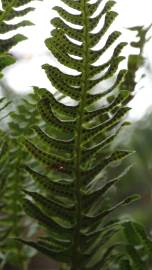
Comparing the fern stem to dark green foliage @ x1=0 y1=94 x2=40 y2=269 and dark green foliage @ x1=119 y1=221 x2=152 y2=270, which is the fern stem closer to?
dark green foliage @ x1=119 y1=221 x2=152 y2=270

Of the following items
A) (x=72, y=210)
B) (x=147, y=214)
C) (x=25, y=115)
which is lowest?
(x=147, y=214)

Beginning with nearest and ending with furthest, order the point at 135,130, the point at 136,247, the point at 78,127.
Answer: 1. the point at 78,127
2. the point at 136,247
3. the point at 135,130

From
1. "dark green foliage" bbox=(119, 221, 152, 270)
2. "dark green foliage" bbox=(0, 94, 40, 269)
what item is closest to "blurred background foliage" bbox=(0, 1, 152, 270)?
"dark green foliage" bbox=(0, 94, 40, 269)

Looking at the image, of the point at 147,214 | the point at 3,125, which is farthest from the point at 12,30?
the point at 147,214

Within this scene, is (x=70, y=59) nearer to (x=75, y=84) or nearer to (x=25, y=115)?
(x=75, y=84)

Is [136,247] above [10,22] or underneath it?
underneath

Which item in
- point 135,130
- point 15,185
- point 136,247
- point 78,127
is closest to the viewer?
point 78,127

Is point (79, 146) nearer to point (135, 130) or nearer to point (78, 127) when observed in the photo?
point (78, 127)

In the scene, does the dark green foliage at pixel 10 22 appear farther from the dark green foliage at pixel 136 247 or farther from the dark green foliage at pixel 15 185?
the dark green foliage at pixel 136 247

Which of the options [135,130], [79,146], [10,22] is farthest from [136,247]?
[135,130]
